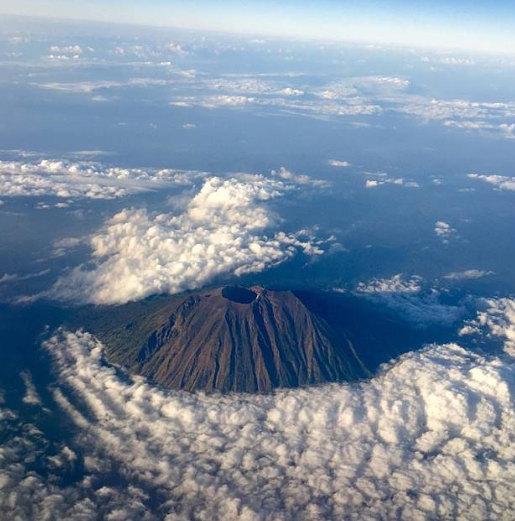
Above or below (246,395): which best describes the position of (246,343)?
above

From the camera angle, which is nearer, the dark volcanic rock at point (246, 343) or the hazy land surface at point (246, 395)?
the hazy land surface at point (246, 395)

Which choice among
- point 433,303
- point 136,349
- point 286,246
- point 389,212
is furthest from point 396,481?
point 389,212

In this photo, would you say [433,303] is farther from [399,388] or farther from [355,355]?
[399,388]

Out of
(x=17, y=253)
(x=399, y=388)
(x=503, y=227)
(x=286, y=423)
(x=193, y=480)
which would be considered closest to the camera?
(x=193, y=480)

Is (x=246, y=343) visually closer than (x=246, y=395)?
No

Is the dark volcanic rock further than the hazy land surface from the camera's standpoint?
Yes

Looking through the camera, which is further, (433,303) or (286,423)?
(433,303)

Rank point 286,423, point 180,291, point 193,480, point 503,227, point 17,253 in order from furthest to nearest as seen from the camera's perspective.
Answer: point 503,227 → point 17,253 → point 180,291 → point 286,423 → point 193,480
